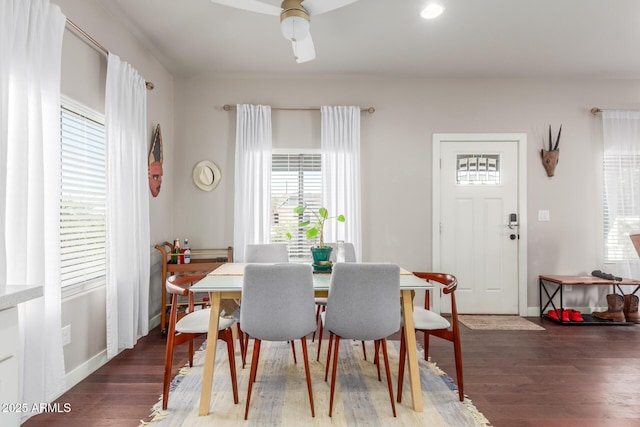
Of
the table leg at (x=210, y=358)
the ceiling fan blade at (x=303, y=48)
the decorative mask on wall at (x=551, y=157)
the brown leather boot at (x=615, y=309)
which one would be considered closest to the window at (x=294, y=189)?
the ceiling fan blade at (x=303, y=48)

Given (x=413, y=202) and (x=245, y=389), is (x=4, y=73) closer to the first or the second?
(x=245, y=389)

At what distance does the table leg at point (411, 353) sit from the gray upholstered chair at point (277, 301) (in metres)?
0.56

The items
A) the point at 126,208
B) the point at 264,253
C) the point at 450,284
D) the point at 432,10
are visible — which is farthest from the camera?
the point at 264,253

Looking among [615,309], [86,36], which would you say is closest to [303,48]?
[86,36]

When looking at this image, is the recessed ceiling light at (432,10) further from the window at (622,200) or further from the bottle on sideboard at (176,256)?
the bottle on sideboard at (176,256)

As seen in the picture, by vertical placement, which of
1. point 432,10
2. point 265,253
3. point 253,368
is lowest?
point 253,368

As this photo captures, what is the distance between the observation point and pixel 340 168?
12.6 feet

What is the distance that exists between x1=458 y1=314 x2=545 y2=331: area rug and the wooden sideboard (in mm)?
2629

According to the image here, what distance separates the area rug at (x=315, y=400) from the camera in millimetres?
1869

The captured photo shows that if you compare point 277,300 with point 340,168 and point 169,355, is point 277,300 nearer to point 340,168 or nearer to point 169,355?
point 169,355

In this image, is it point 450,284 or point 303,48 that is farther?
point 303,48

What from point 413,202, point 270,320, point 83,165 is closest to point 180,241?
point 83,165

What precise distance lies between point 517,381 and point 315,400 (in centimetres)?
140

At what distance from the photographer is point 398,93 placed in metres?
3.97
